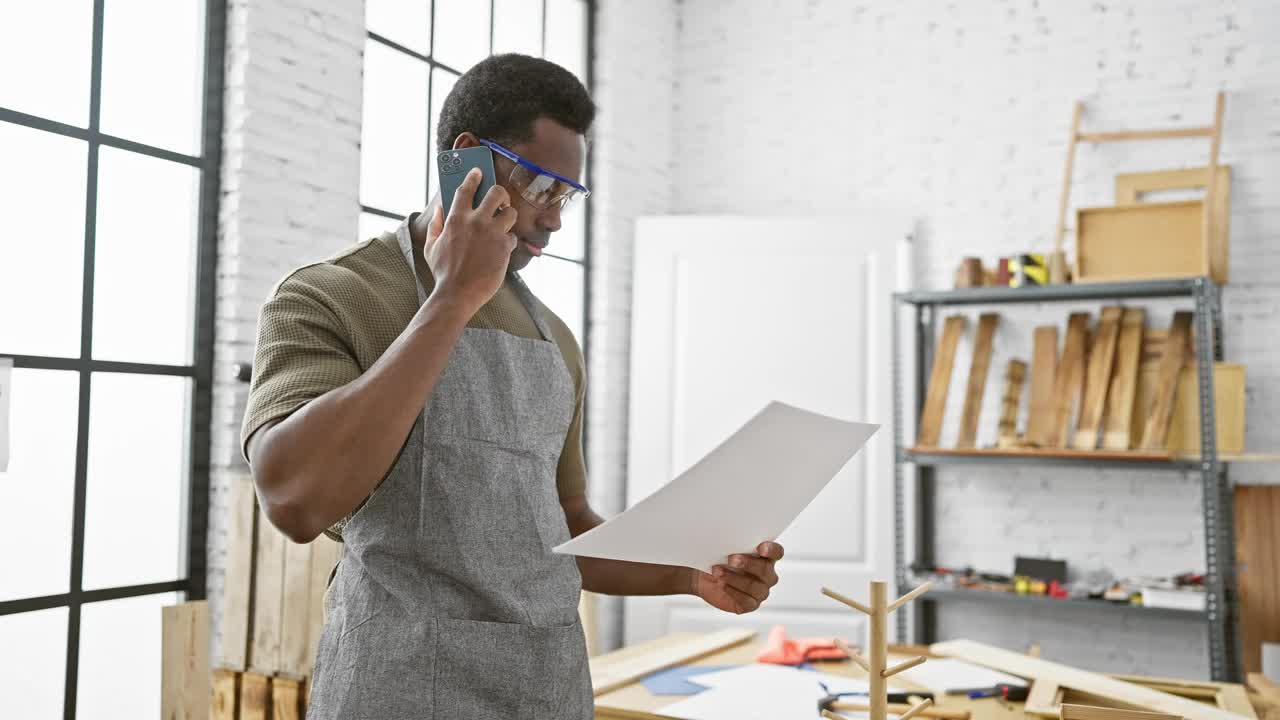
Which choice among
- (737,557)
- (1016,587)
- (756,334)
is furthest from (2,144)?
(1016,587)

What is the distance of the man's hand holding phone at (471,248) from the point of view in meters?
1.21

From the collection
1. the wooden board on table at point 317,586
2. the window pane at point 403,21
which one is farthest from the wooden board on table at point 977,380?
the wooden board on table at point 317,586

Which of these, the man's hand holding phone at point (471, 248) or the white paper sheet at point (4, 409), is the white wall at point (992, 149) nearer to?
the white paper sheet at point (4, 409)

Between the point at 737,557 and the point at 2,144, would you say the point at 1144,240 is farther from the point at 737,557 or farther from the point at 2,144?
the point at 2,144

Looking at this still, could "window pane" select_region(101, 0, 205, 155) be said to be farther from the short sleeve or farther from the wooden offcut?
the wooden offcut

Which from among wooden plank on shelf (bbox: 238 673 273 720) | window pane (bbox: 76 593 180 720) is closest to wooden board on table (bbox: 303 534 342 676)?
Result: wooden plank on shelf (bbox: 238 673 273 720)

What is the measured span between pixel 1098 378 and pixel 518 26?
8.66 ft

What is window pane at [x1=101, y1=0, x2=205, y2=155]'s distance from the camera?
2713 mm

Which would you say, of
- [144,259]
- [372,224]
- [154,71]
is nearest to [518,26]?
[372,224]

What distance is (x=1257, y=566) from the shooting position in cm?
365

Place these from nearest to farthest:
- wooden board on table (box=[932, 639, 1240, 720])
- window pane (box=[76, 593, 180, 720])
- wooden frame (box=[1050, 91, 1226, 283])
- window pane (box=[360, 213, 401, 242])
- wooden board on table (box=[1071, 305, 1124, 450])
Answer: wooden board on table (box=[932, 639, 1240, 720])
window pane (box=[76, 593, 180, 720])
window pane (box=[360, 213, 401, 242])
wooden frame (box=[1050, 91, 1226, 283])
wooden board on table (box=[1071, 305, 1124, 450])

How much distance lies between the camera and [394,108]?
3633 mm

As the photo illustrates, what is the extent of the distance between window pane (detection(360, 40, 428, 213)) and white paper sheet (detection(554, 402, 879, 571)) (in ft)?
7.98

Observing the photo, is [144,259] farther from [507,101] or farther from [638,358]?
[638,358]
